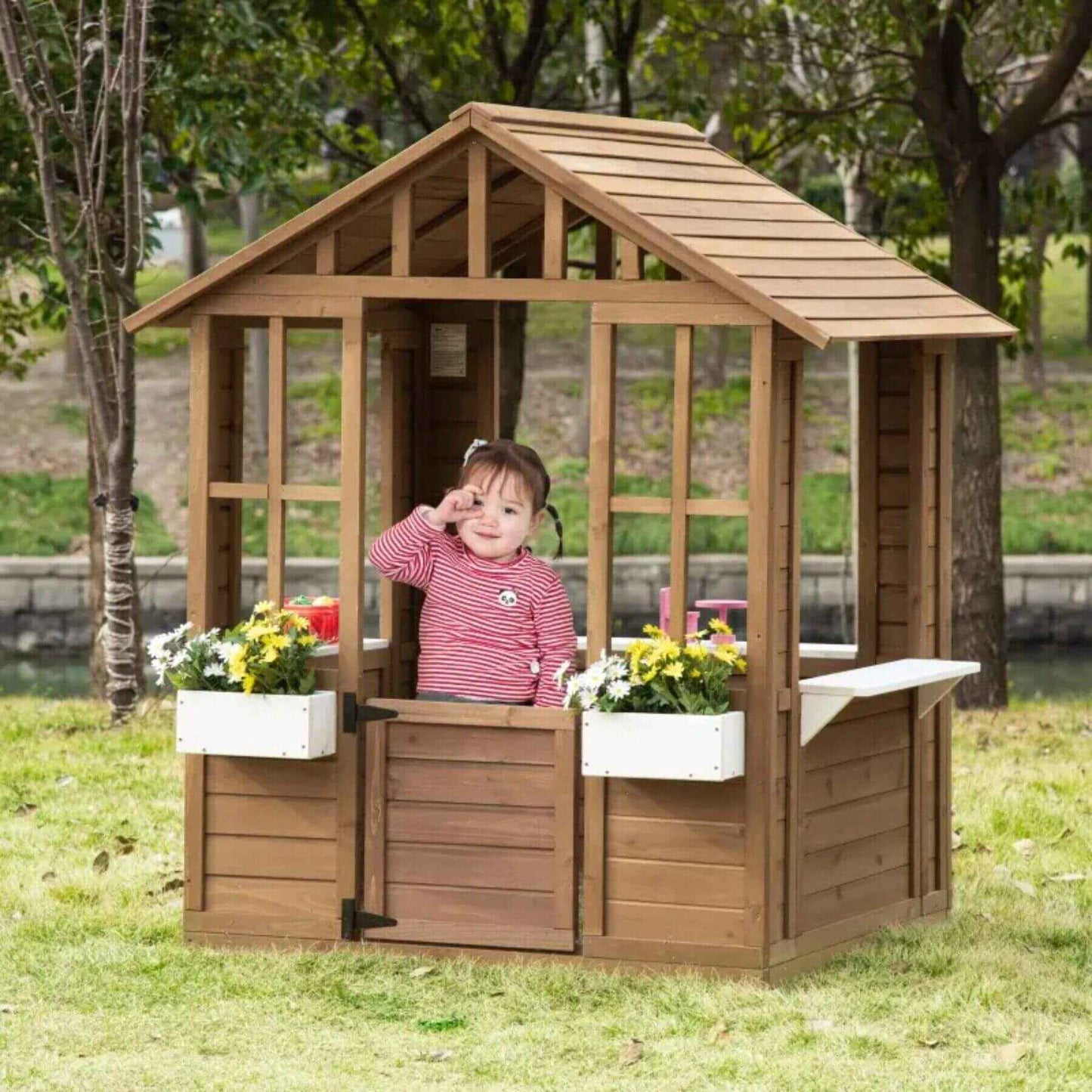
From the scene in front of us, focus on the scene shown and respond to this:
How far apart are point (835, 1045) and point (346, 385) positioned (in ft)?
7.61

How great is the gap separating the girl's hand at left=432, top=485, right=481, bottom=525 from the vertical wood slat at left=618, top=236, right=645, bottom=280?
2.98ft

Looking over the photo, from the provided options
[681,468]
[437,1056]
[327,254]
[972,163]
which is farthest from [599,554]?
[972,163]

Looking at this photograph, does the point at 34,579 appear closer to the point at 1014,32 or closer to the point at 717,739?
the point at 1014,32

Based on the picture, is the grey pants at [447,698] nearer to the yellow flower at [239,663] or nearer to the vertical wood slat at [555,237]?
the yellow flower at [239,663]

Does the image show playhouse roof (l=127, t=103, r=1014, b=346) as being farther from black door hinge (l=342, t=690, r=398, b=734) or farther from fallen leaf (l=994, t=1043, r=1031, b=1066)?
fallen leaf (l=994, t=1043, r=1031, b=1066)

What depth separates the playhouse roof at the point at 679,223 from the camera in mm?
6109

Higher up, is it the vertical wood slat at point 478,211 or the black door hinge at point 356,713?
the vertical wood slat at point 478,211

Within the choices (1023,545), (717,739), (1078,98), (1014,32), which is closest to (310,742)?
(717,739)

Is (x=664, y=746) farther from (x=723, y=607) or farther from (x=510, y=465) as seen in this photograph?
(x=723, y=607)

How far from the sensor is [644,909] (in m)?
6.26

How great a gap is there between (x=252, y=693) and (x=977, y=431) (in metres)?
6.95

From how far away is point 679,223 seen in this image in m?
6.22

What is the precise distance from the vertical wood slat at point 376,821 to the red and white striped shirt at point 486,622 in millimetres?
325

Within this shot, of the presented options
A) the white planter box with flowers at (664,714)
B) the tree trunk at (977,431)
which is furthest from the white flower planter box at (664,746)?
the tree trunk at (977,431)
